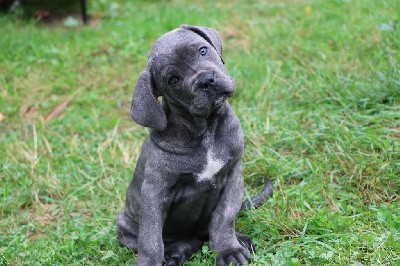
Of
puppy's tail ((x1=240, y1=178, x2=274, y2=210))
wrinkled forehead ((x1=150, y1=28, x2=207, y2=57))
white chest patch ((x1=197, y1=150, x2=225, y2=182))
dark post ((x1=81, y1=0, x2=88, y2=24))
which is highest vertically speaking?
wrinkled forehead ((x1=150, y1=28, x2=207, y2=57))

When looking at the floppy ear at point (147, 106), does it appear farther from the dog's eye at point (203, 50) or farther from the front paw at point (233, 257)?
the front paw at point (233, 257)

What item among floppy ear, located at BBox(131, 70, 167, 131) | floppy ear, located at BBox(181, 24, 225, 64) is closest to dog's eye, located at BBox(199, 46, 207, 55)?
floppy ear, located at BBox(181, 24, 225, 64)

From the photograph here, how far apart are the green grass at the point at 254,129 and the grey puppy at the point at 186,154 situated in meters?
0.21

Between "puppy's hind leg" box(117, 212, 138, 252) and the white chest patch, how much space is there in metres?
0.69

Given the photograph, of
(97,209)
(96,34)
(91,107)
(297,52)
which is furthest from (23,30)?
(97,209)

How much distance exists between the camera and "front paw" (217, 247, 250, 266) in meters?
3.69

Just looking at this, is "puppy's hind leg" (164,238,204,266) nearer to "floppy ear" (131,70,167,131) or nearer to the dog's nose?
"floppy ear" (131,70,167,131)

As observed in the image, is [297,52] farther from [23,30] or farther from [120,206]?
[23,30]

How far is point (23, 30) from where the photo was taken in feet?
29.5

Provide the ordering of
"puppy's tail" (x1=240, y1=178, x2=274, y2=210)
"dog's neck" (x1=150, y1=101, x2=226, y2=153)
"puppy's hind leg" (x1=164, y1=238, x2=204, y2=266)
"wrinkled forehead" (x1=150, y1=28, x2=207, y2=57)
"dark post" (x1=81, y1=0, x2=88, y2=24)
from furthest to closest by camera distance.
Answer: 1. "dark post" (x1=81, y1=0, x2=88, y2=24)
2. "puppy's tail" (x1=240, y1=178, x2=274, y2=210)
3. "puppy's hind leg" (x1=164, y1=238, x2=204, y2=266)
4. "dog's neck" (x1=150, y1=101, x2=226, y2=153)
5. "wrinkled forehead" (x1=150, y1=28, x2=207, y2=57)

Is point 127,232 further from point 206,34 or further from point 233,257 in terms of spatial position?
point 206,34

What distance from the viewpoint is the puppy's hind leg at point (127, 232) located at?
4121 millimetres

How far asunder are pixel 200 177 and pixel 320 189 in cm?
122

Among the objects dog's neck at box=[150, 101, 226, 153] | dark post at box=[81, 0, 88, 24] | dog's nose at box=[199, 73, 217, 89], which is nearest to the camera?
dog's nose at box=[199, 73, 217, 89]
